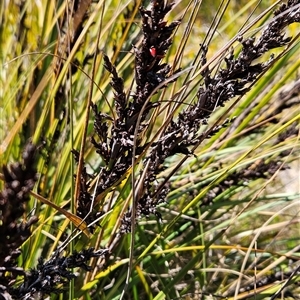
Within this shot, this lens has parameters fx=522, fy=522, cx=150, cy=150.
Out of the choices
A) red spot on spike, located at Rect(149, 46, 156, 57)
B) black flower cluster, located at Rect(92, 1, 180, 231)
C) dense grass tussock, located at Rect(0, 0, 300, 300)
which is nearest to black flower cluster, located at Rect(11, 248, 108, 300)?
dense grass tussock, located at Rect(0, 0, 300, 300)

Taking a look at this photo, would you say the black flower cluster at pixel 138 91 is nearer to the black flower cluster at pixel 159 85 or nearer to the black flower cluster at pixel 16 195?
the black flower cluster at pixel 159 85

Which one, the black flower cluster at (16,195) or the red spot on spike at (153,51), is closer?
the black flower cluster at (16,195)

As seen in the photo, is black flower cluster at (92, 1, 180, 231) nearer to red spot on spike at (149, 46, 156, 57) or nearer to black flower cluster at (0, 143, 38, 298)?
red spot on spike at (149, 46, 156, 57)

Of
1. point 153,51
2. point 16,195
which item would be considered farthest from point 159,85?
point 16,195

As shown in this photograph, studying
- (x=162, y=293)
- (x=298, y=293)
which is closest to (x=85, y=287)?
(x=162, y=293)

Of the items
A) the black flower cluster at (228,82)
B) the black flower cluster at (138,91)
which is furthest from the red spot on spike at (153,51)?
the black flower cluster at (228,82)

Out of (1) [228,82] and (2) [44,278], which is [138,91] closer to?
(1) [228,82]

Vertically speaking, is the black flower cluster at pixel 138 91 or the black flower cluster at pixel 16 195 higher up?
the black flower cluster at pixel 138 91

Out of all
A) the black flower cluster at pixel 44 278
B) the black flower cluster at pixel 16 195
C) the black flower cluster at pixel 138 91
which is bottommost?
the black flower cluster at pixel 44 278

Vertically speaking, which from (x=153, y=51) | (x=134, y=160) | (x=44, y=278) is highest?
(x=153, y=51)

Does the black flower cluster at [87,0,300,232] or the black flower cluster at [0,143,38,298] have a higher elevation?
the black flower cluster at [87,0,300,232]

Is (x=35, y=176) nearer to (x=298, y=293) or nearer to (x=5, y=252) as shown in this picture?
(x=5, y=252)
